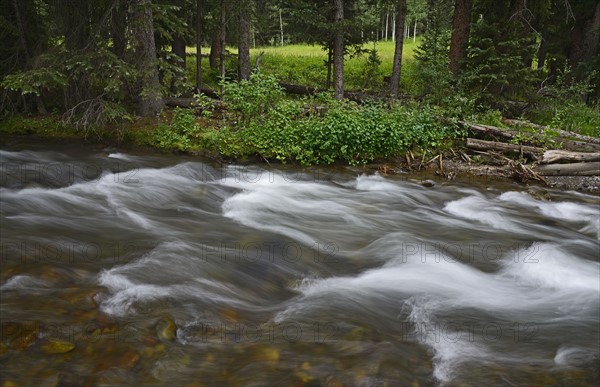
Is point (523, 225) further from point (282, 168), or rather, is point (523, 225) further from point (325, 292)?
point (282, 168)

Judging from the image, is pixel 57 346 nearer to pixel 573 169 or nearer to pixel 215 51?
pixel 573 169

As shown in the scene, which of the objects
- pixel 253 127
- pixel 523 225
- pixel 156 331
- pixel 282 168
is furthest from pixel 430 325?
pixel 253 127

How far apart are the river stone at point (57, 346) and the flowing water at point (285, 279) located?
27 mm

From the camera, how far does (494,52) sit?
43.2 ft

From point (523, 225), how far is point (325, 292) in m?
4.96

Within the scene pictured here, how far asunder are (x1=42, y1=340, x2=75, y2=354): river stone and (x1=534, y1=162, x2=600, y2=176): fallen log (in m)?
10.9

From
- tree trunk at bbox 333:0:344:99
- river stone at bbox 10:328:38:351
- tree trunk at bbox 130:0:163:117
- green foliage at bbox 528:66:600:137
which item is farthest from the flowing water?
tree trunk at bbox 333:0:344:99

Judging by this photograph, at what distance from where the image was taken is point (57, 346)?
409 cm

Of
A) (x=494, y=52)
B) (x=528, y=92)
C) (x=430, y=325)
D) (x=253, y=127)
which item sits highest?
(x=494, y=52)

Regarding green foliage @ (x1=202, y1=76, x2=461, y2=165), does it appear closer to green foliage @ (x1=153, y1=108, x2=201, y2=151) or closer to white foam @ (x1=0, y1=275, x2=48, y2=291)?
green foliage @ (x1=153, y1=108, x2=201, y2=151)

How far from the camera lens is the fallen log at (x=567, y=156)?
36.2ft

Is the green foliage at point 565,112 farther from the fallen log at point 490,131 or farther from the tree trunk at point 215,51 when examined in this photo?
the tree trunk at point 215,51

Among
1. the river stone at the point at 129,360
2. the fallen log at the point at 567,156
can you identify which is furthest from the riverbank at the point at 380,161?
the river stone at the point at 129,360

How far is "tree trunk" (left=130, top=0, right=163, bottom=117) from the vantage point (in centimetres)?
1144
